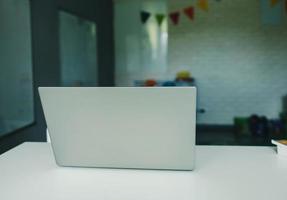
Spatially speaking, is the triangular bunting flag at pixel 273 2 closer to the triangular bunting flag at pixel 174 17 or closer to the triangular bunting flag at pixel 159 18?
the triangular bunting flag at pixel 174 17

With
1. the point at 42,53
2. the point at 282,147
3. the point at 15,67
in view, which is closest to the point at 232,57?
the point at 42,53

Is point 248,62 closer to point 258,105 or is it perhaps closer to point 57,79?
point 258,105

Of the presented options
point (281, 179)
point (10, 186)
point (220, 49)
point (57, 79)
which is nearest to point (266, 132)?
point (220, 49)

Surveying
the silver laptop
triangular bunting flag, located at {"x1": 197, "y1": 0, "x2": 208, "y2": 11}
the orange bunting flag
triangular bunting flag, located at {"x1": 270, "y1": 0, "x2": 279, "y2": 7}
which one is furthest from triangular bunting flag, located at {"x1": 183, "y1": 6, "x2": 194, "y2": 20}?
the silver laptop

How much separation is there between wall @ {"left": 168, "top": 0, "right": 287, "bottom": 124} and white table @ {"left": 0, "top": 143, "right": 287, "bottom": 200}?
458 centimetres

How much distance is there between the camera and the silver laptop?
0.94 meters

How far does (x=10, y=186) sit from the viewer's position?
91cm

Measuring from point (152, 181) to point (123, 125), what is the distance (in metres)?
0.19

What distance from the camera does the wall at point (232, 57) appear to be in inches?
215

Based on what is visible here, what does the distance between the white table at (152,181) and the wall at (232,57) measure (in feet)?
15.0

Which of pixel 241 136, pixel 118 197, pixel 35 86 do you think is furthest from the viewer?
pixel 241 136

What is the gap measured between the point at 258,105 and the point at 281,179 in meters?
4.92

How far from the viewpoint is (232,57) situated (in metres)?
5.58

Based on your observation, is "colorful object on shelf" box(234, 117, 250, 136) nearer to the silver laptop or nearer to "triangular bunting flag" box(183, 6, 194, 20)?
"triangular bunting flag" box(183, 6, 194, 20)
